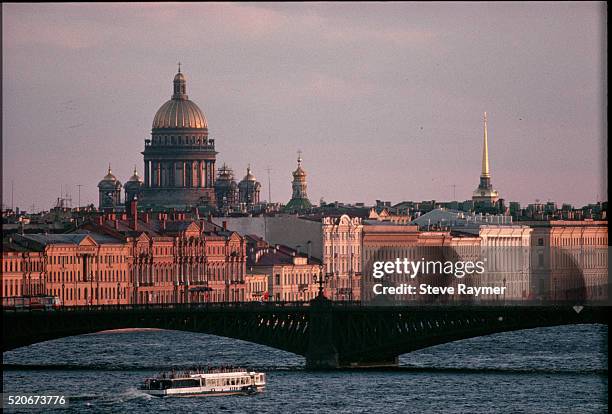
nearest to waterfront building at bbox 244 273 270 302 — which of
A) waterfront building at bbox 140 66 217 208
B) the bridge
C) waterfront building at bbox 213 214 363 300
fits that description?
waterfront building at bbox 213 214 363 300

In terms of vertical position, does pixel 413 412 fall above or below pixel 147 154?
below

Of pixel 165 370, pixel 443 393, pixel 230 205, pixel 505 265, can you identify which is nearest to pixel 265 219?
pixel 505 265

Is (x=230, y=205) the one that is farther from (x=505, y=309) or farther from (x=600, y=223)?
(x=505, y=309)

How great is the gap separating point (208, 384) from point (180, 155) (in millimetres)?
77236

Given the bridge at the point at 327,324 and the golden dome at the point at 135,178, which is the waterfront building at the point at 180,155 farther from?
the bridge at the point at 327,324

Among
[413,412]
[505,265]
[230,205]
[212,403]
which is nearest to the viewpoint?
[413,412]

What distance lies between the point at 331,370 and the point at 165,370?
3.57 meters

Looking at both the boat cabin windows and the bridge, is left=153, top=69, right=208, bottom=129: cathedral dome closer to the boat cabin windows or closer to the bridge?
the bridge

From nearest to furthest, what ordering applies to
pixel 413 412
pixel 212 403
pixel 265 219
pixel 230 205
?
pixel 413 412 < pixel 212 403 < pixel 265 219 < pixel 230 205

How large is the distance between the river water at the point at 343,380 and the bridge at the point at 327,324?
2.03 feet

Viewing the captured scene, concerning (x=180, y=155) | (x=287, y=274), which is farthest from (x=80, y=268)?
(x=180, y=155)

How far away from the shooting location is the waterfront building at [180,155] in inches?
4941

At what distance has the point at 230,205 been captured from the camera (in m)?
124

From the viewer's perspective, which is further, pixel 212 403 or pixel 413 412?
pixel 212 403
